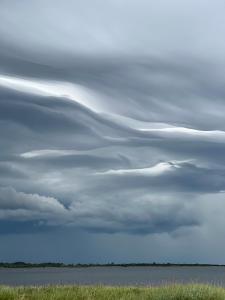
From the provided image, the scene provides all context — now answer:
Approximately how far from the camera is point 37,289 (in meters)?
31.0

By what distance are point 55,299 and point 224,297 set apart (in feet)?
23.5

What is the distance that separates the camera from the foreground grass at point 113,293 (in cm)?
2687

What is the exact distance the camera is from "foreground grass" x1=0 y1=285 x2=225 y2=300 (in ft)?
88.2

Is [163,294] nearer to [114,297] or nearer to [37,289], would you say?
[114,297]

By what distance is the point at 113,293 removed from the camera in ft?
96.3

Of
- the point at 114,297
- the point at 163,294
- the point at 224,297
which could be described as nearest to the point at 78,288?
the point at 114,297

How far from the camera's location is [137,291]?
103 ft

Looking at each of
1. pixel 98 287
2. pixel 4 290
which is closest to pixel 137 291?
pixel 98 287

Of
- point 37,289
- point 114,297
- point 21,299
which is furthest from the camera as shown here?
point 37,289

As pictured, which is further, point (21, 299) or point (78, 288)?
point (78, 288)

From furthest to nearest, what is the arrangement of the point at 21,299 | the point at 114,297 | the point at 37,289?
the point at 37,289 → the point at 114,297 → the point at 21,299

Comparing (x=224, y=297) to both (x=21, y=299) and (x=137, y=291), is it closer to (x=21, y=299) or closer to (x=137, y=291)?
(x=137, y=291)

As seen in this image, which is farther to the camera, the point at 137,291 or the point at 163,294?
the point at 137,291

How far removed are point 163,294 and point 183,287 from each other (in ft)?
5.08
